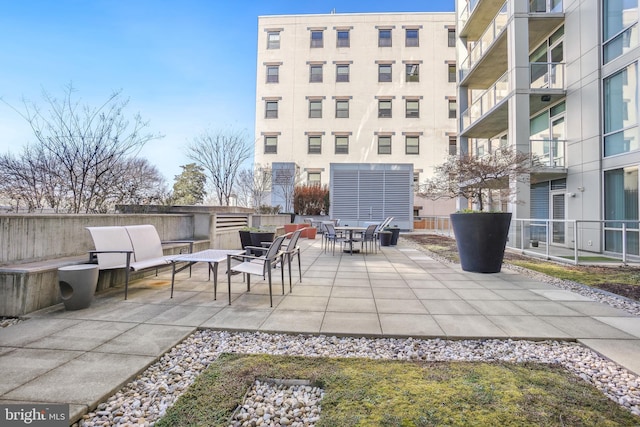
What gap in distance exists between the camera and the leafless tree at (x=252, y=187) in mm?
16844

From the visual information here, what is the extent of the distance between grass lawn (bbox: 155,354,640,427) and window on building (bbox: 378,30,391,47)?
27.4 m

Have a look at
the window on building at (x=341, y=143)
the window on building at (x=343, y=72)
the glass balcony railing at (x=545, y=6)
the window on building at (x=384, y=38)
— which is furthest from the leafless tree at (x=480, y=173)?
the window on building at (x=384, y=38)

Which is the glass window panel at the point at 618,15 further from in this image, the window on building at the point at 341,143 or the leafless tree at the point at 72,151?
the window on building at the point at 341,143

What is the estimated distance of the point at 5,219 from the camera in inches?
149

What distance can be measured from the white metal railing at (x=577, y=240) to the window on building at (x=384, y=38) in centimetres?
2071

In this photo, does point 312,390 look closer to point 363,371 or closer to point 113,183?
point 363,371

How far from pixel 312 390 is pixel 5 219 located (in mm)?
4166

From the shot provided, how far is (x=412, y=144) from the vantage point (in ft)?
81.9

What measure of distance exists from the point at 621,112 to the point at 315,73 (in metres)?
20.7

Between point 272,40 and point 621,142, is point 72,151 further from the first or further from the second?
point 272,40

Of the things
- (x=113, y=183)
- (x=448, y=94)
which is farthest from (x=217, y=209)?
(x=448, y=94)

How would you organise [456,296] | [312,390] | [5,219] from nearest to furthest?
1. [312,390]
2. [5,219]
3. [456,296]

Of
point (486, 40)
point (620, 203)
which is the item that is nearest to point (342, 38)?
point (486, 40)

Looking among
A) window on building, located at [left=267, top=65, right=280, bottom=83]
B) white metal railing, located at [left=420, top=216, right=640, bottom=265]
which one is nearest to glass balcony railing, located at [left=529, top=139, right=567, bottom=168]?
white metal railing, located at [left=420, top=216, right=640, bottom=265]
